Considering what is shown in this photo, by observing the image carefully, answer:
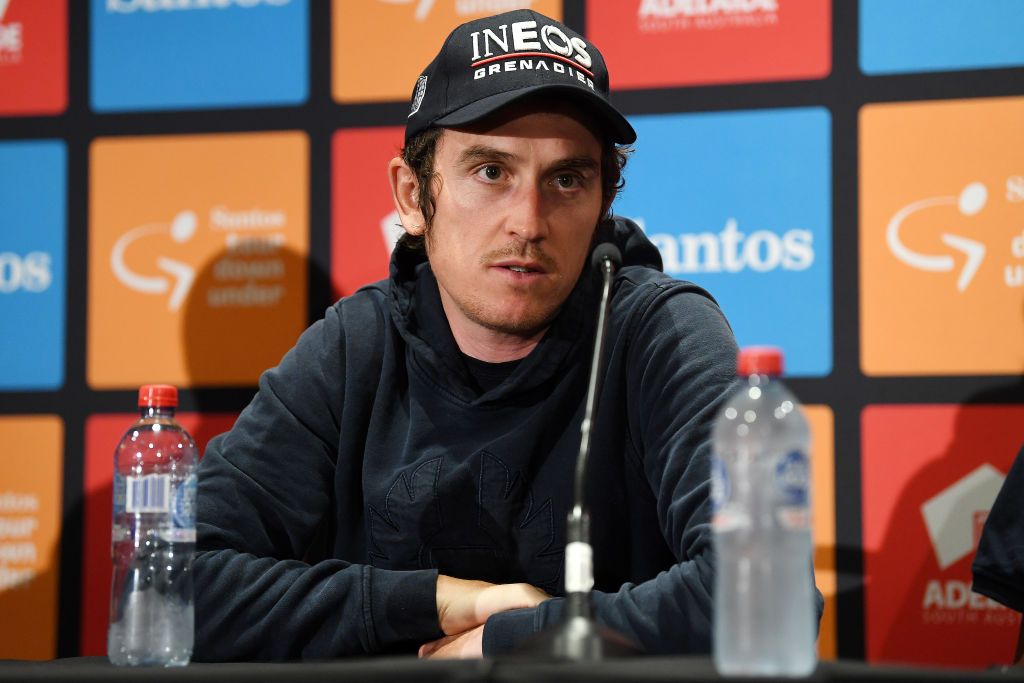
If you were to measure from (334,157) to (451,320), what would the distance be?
0.88 meters

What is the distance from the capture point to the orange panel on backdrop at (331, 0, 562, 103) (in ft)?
8.38

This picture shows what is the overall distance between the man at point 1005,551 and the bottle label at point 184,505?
1.27 m

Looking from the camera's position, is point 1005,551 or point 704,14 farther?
point 704,14

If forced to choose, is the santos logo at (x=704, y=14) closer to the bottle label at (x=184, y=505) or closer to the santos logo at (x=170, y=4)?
the santos logo at (x=170, y=4)

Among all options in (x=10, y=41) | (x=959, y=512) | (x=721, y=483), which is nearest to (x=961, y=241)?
(x=959, y=512)

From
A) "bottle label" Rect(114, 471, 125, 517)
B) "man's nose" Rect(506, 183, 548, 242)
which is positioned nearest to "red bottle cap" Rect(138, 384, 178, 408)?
"bottle label" Rect(114, 471, 125, 517)

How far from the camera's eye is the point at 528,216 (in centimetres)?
168

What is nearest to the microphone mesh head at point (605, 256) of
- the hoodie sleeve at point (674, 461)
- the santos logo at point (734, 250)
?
the hoodie sleeve at point (674, 461)

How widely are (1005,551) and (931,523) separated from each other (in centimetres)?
41

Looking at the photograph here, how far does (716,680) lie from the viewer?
33.8 inches

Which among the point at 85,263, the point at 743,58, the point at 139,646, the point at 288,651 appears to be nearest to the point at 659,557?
the point at 288,651

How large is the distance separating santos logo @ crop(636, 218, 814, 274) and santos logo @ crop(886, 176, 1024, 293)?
0.17 m

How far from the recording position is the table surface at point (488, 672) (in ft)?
2.87

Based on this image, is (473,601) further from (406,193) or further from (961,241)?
(961,241)
